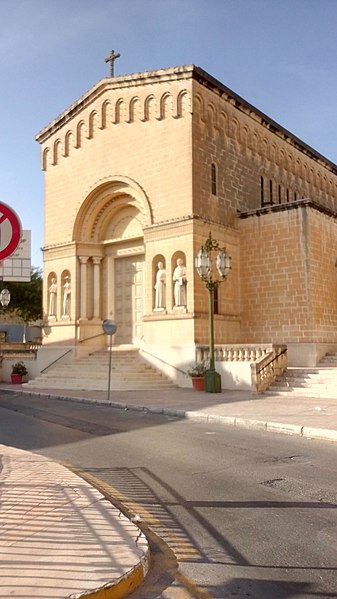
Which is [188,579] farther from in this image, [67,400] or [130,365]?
[130,365]

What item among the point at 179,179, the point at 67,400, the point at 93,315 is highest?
the point at 179,179

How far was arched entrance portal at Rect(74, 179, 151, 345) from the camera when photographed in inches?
962

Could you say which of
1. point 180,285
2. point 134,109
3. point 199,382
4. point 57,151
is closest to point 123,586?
point 199,382

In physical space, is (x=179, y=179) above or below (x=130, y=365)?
above

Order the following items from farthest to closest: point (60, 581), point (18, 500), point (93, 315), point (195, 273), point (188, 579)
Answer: point (93, 315)
point (195, 273)
point (18, 500)
point (188, 579)
point (60, 581)

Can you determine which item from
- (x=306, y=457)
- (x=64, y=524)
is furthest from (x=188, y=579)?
(x=306, y=457)

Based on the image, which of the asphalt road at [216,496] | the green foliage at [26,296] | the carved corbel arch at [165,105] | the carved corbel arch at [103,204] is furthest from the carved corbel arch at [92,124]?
the green foliage at [26,296]

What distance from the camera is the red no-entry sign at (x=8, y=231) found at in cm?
527

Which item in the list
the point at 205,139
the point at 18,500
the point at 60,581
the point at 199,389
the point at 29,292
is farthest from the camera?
the point at 29,292

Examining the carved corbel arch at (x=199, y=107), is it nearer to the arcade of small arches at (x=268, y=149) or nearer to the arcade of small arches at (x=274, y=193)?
the arcade of small arches at (x=268, y=149)

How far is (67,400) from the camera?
17.6m

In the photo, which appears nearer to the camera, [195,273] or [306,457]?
[306,457]

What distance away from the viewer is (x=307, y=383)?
689 inches

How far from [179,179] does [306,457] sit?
49.4 feet
